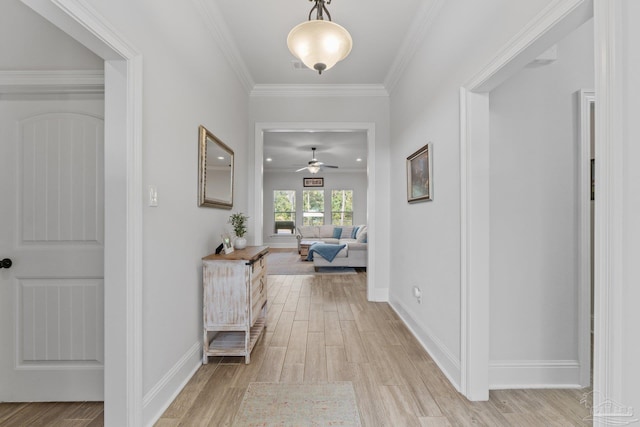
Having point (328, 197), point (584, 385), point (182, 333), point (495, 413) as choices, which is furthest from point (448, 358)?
point (328, 197)

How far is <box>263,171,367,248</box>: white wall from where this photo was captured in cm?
1084

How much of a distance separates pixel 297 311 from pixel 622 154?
3.24 meters

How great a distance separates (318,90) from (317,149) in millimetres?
3836

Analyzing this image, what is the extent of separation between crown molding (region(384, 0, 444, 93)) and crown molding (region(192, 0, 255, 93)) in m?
1.67

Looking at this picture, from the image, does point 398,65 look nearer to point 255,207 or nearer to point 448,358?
point 255,207

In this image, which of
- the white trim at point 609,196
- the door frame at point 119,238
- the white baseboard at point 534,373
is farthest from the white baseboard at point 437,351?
the door frame at point 119,238

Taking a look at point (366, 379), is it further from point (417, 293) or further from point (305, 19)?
point (305, 19)

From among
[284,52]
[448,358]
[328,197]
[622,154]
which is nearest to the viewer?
[622,154]

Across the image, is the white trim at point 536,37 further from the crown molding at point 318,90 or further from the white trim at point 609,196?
the crown molding at point 318,90

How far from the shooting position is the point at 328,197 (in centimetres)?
1093

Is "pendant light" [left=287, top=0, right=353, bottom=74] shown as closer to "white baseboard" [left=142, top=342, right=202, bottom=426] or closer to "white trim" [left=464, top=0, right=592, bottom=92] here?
"white trim" [left=464, top=0, right=592, bottom=92]

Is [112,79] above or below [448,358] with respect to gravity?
above

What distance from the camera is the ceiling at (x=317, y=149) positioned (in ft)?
21.7

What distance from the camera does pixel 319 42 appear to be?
1882 mm
